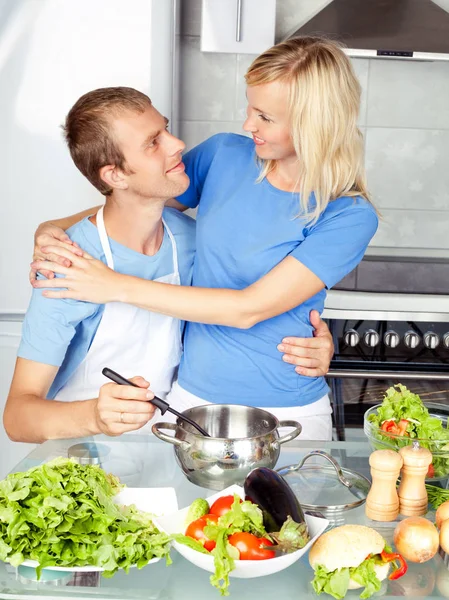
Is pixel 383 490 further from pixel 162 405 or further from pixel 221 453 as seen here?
pixel 162 405

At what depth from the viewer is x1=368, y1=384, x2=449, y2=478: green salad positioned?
3.97 ft

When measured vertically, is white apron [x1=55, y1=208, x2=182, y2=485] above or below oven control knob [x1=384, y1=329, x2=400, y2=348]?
above

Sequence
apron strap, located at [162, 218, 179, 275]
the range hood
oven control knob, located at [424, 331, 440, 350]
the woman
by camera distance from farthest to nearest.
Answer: the range hood
oven control knob, located at [424, 331, 440, 350]
apron strap, located at [162, 218, 179, 275]
the woman

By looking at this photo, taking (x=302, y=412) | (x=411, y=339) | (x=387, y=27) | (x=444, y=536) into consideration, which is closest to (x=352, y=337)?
(x=411, y=339)

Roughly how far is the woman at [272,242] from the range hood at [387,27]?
1.14 meters

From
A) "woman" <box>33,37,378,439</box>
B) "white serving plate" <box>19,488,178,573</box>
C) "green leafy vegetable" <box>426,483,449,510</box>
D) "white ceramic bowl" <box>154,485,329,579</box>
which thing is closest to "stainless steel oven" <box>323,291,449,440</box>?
"woman" <box>33,37,378,439</box>

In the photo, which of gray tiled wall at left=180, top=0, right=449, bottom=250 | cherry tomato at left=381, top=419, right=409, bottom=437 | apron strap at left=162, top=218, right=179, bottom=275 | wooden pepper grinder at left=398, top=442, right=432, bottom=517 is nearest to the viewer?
wooden pepper grinder at left=398, top=442, right=432, bottom=517

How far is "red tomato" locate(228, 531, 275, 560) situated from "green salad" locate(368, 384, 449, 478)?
361mm

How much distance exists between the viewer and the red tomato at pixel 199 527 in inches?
38.1

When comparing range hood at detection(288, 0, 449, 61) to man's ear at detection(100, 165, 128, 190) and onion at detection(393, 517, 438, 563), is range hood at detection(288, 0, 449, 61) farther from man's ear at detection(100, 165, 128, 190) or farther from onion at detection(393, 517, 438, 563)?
onion at detection(393, 517, 438, 563)

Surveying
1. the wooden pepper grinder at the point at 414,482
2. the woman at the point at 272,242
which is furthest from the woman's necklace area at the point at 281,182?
the wooden pepper grinder at the point at 414,482

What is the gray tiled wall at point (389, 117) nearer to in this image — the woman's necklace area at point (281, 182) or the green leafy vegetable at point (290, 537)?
the woman's necklace area at point (281, 182)

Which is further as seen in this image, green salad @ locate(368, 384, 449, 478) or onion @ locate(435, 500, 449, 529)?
green salad @ locate(368, 384, 449, 478)

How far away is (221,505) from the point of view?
1034mm
